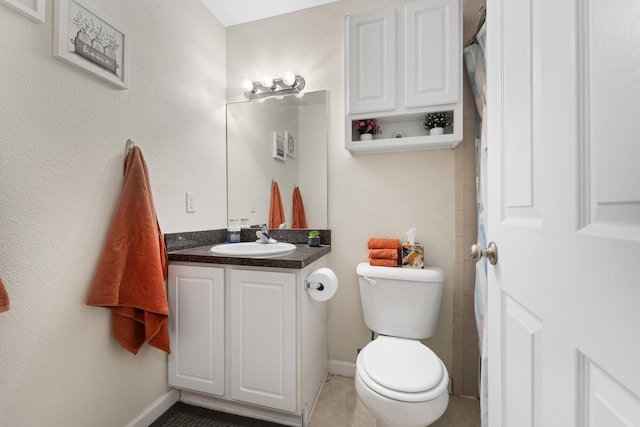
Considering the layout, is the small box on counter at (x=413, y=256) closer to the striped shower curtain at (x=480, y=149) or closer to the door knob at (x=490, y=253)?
the striped shower curtain at (x=480, y=149)

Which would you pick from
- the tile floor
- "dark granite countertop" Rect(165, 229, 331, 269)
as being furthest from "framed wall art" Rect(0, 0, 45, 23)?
the tile floor

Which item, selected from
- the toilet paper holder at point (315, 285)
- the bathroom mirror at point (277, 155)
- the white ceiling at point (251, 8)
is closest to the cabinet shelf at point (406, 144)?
the bathroom mirror at point (277, 155)

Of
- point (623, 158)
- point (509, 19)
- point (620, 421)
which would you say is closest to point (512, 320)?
point (620, 421)

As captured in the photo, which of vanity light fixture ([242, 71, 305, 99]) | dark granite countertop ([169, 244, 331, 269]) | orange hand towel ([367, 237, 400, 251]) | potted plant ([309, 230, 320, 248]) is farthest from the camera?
vanity light fixture ([242, 71, 305, 99])

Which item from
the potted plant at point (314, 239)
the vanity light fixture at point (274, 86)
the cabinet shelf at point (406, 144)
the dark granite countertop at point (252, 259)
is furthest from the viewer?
the vanity light fixture at point (274, 86)

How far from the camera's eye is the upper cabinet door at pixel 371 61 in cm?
155

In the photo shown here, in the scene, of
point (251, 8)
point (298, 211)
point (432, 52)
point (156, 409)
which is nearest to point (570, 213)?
point (432, 52)

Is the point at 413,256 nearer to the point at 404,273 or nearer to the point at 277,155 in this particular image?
the point at 404,273

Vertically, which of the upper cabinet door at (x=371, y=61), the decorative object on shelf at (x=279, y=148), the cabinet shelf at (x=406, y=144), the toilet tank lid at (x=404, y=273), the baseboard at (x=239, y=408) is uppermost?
the upper cabinet door at (x=371, y=61)

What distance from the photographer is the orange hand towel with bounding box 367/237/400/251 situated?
1666 mm

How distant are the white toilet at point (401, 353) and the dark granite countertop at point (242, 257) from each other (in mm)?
341

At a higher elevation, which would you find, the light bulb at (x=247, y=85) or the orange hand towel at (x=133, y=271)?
the light bulb at (x=247, y=85)

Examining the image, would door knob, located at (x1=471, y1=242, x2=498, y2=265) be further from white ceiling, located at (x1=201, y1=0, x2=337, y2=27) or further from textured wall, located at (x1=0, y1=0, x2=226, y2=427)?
white ceiling, located at (x1=201, y1=0, x2=337, y2=27)

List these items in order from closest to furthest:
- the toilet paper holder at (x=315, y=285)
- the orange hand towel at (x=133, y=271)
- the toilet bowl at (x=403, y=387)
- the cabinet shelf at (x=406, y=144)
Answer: the toilet bowl at (x=403, y=387) → the orange hand towel at (x=133, y=271) → the toilet paper holder at (x=315, y=285) → the cabinet shelf at (x=406, y=144)
